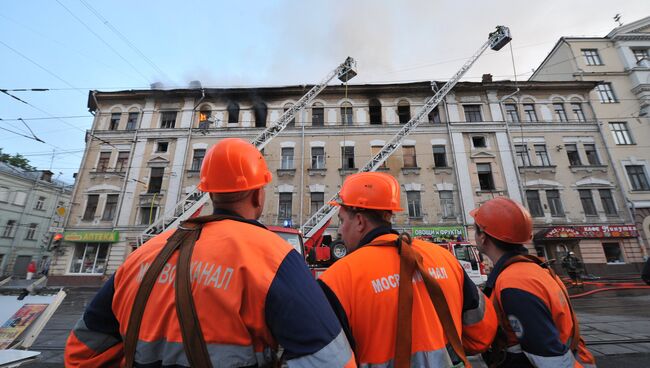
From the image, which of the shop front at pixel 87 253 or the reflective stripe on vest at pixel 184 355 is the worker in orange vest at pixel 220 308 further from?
the shop front at pixel 87 253

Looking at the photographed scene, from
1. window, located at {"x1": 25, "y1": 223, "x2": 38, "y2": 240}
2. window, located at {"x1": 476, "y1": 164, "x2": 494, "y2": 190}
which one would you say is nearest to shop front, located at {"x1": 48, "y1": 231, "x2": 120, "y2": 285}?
window, located at {"x1": 25, "y1": 223, "x2": 38, "y2": 240}

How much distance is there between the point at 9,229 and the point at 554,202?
47007 mm

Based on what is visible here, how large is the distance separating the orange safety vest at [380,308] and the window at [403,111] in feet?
66.8

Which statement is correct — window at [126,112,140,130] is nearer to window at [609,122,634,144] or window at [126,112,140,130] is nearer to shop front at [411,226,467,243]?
shop front at [411,226,467,243]

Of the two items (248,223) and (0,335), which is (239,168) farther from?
(0,335)

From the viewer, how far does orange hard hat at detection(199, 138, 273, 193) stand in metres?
1.51

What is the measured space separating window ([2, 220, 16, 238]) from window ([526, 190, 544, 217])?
45122 millimetres

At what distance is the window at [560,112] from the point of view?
20.4m

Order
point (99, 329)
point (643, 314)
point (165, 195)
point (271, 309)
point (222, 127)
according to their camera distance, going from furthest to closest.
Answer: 1. point (222, 127)
2. point (165, 195)
3. point (643, 314)
4. point (99, 329)
5. point (271, 309)

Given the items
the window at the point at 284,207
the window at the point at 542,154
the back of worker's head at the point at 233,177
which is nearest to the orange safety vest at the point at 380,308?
the back of worker's head at the point at 233,177

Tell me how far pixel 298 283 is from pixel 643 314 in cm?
1061

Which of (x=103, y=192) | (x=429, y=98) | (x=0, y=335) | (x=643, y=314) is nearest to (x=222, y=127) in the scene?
(x=103, y=192)

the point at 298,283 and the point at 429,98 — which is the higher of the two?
the point at 429,98

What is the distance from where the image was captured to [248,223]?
52.4 inches
